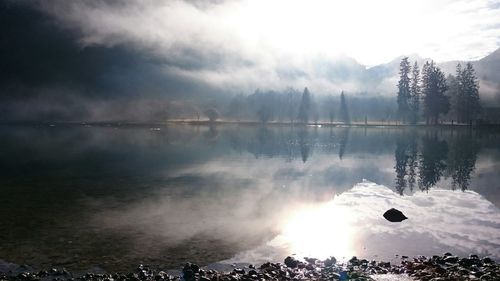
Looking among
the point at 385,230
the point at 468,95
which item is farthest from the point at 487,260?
the point at 468,95

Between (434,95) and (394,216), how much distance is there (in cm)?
16891

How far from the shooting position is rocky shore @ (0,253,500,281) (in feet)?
62.1

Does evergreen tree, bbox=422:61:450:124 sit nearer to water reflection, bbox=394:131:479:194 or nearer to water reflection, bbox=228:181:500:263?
water reflection, bbox=394:131:479:194

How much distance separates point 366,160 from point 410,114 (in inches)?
5420

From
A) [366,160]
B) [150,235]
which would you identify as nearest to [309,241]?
[150,235]

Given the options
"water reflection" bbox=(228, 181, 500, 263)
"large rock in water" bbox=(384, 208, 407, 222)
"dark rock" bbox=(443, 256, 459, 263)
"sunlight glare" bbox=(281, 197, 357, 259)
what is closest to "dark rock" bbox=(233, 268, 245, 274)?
"water reflection" bbox=(228, 181, 500, 263)

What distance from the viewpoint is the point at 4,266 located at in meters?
20.5

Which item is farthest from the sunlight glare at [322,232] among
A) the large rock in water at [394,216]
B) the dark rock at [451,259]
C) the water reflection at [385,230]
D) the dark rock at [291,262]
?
the dark rock at [451,259]

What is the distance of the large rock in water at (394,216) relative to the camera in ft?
99.9

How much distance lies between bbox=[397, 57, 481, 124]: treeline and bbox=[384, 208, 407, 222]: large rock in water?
16764 cm

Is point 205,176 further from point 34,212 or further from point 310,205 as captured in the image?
point 34,212

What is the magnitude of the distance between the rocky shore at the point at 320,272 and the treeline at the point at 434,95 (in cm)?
17734

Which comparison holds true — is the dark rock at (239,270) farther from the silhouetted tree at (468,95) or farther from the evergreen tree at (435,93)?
the silhouetted tree at (468,95)

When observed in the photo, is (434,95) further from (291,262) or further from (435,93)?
(291,262)
